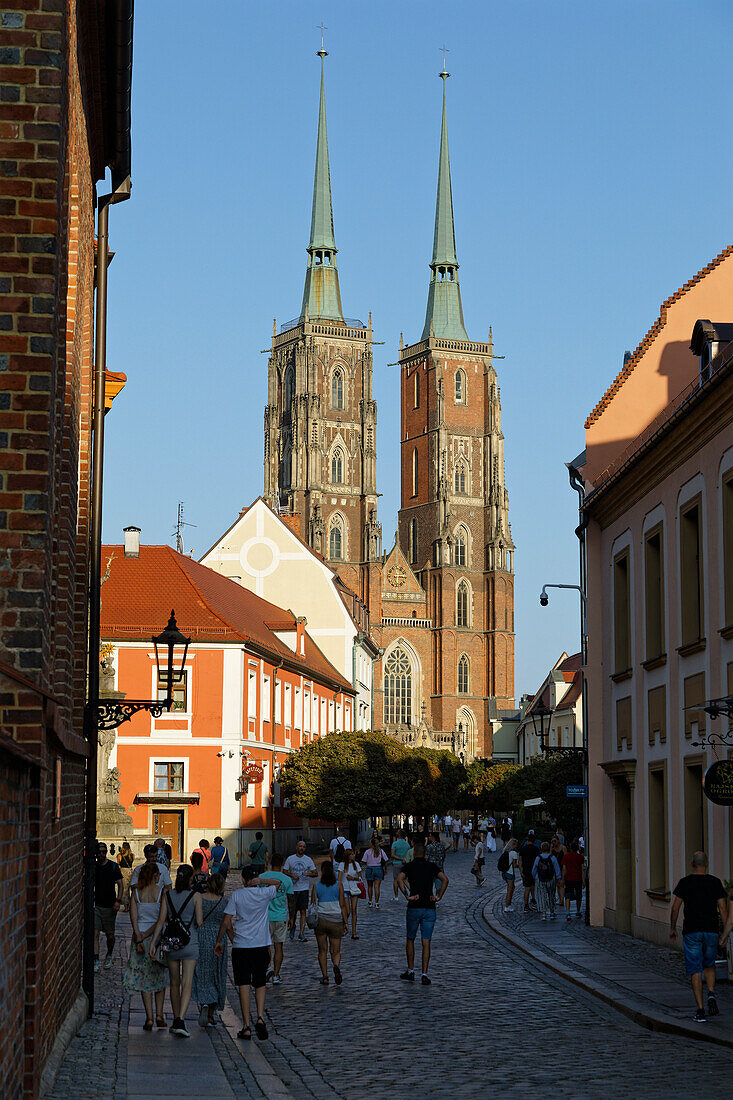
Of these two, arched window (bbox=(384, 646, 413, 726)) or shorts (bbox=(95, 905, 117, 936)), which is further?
arched window (bbox=(384, 646, 413, 726))

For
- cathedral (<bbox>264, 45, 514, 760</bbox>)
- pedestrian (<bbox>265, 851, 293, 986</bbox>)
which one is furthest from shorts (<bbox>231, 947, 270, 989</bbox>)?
cathedral (<bbox>264, 45, 514, 760</bbox>)

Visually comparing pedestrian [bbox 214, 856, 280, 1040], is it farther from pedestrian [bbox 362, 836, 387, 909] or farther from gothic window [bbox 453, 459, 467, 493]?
gothic window [bbox 453, 459, 467, 493]

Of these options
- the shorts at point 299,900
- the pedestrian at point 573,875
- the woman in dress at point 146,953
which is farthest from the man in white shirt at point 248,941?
the pedestrian at point 573,875

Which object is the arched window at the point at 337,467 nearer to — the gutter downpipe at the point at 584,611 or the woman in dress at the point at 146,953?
the gutter downpipe at the point at 584,611

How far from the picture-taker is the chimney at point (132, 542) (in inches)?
1962

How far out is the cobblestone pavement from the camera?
10.4m

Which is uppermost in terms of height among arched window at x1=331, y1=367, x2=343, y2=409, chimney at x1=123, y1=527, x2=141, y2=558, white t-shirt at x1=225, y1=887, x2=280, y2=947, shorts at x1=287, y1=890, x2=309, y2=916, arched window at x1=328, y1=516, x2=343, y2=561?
arched window at x1=331, y1=367, x2=343, y2=409

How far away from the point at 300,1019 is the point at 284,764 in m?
36.2

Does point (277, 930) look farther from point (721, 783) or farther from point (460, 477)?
point (460, 477)

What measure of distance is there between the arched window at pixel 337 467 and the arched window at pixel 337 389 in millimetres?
4374

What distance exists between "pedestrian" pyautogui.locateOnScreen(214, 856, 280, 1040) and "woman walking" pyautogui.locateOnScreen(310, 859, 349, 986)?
12.2 feet

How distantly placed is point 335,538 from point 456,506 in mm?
12282

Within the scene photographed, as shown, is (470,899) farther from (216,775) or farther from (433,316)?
(433,316)

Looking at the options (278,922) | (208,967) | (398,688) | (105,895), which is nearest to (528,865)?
(278,922)
